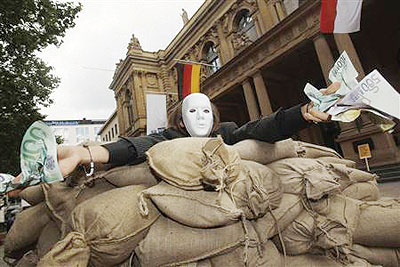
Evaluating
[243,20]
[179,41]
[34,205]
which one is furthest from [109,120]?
[34,205]

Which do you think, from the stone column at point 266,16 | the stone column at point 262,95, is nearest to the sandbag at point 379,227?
the stone column at point 262,95

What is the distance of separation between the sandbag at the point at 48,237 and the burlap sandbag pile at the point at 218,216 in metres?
0.01

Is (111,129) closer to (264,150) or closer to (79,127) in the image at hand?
(79,127)

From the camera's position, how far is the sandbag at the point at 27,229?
1655 millimetres

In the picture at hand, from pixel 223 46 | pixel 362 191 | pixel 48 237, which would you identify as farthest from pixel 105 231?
pixel 223 46

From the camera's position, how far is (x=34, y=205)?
184 cm

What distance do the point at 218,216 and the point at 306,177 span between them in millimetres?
607

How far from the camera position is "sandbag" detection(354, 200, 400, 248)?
1.27 metres

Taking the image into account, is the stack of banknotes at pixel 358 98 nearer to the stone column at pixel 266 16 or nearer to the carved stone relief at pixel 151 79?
the stone column at pixel 266 16

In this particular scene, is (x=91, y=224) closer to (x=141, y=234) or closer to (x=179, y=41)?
(x=141, y=234)

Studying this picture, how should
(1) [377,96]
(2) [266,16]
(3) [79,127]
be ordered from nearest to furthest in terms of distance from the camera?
1. (1) [377,96]
2. (2) [266,16]
3. (3) [79,127]

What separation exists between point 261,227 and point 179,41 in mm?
Result: 16734

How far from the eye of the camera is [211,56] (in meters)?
14.5

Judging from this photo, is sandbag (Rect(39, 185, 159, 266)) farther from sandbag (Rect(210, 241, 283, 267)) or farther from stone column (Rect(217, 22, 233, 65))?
stone column (Rect(217, 22, 233, 65))
